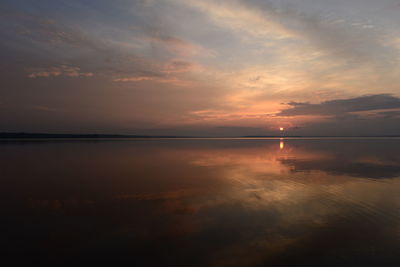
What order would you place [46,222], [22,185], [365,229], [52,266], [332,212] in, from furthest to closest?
[22,185] → [332,212] → [46,222] → [365,229] → [52,266]

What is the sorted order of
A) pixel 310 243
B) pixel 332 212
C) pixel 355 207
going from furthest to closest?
pixel 355 207 < pixel 332 212 < pixel 310 243

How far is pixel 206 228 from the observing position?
274 inches

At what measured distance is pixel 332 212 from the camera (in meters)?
8.29

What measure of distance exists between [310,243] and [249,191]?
533 centimetres

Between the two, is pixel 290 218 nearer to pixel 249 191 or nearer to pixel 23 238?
pixel 249 191

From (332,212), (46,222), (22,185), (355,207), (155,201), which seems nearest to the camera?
(46,222)

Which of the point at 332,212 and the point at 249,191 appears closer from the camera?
the point at 332,212

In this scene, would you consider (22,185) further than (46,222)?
Yes

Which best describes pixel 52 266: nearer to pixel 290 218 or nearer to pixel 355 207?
pixel 290 218

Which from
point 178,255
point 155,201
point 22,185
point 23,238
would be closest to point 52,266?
point 23,238

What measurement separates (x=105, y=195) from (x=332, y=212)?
922 cm

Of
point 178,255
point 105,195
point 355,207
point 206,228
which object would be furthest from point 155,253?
point 355,207

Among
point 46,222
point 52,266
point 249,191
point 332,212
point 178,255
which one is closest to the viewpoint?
point 52,266

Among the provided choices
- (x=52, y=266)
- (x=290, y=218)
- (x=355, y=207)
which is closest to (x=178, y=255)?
(x=52, y=266)
